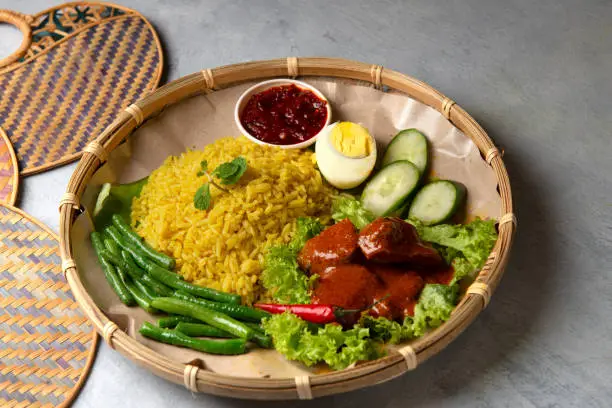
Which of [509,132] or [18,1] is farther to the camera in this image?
[18,1]

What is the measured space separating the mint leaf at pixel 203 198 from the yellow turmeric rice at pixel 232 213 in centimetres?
5

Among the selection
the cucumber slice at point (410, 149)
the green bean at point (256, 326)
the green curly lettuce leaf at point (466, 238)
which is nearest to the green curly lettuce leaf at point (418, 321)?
the green curly lettuce leaf at point (466, 238)

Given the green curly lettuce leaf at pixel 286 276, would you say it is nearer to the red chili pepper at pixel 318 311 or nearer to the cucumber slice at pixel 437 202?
the red chili pepper at pixel 318 311

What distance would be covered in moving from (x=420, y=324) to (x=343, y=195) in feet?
3.54

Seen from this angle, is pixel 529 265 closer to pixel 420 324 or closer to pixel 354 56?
pixel 420 324

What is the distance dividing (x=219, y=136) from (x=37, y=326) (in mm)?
1586

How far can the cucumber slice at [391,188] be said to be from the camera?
4.12 meters

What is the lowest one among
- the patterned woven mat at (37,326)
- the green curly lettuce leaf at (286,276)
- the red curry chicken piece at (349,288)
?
the patterned woven mat at (37,326)

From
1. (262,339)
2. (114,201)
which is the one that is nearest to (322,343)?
(262,339)

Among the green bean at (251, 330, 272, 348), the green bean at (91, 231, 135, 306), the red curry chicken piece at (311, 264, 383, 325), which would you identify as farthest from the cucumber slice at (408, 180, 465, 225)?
the green bean at (91, 231, 135, 306)

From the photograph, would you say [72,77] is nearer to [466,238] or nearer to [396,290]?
[396,290]

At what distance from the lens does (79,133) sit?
16.7 feet

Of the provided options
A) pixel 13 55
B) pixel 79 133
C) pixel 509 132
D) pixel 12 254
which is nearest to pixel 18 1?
pixel 13 55

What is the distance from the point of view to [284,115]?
14.7ft
